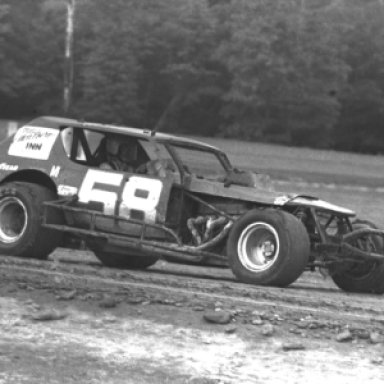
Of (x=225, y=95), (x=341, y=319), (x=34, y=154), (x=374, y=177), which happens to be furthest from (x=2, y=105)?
(x=341, y=319)

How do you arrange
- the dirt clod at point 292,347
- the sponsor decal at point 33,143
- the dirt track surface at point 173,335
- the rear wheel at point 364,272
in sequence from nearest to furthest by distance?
the dirt track surface at point 173,335, the dirt clod at point 292,347, the rear wheel at point 364,272, the sponsor decal at point 33,143

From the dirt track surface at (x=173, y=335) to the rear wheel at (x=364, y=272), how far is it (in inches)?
76.2

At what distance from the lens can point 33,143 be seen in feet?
36.5

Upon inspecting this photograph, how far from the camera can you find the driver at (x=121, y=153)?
11.2 meters

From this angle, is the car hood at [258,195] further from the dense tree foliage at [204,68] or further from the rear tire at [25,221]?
the dense tree foliage at [204,68]

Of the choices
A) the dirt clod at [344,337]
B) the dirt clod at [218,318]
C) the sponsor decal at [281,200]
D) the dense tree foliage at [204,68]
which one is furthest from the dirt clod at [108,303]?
the dense tree foliage at [204,68]

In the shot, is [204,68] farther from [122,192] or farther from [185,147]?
[122,192]

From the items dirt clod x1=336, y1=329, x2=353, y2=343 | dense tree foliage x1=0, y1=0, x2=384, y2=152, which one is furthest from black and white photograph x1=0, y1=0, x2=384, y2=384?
dense tree foliage x1=0, y1=0, x2=384, y2=152

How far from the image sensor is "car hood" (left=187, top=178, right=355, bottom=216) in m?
9.77

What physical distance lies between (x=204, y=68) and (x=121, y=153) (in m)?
54.5

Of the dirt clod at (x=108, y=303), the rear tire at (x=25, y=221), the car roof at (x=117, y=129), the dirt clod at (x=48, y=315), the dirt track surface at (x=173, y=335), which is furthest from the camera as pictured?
the car roof at (x=117, y=129)

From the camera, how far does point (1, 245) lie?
1075cm

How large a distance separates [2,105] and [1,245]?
149 ft

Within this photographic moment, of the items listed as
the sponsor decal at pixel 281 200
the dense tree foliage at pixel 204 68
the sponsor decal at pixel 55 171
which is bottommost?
the sponsor decal at pixel 55 171
